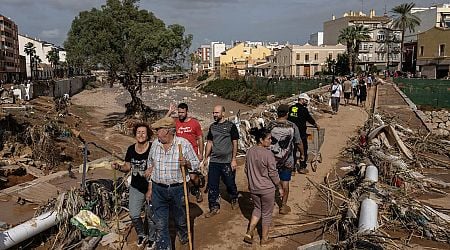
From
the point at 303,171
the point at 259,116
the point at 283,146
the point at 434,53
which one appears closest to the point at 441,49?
the point at 434,53

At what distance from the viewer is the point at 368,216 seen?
5289 millimetres

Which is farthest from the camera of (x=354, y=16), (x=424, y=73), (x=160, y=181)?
(x=354, y=16)

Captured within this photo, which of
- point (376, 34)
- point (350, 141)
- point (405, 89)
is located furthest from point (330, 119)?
point (376, 34)

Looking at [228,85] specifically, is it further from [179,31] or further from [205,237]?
[205,237]

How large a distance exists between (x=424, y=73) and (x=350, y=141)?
149ft

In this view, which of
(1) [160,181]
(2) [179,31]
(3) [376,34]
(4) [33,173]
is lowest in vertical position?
(4) [33,173]

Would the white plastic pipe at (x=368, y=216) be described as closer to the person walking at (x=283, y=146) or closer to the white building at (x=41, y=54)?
the person walking at (x=283, y=146)

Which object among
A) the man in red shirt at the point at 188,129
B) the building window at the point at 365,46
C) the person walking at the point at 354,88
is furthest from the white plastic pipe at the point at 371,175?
the building window at the point at 365,46

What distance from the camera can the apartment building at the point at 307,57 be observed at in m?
72.4

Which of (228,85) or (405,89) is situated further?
(228,85)

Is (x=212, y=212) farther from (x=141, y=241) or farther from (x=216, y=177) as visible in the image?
(x=141, y=241)

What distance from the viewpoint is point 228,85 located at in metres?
59.5

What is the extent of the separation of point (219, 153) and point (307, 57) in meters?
69.4

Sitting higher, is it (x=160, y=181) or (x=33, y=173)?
(x=160, y=181)
